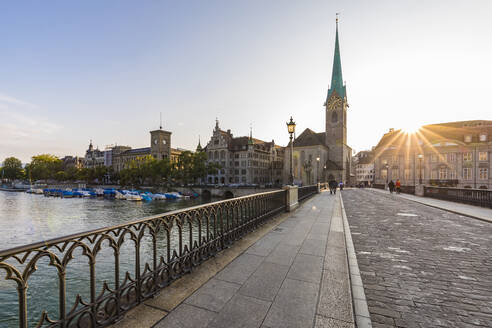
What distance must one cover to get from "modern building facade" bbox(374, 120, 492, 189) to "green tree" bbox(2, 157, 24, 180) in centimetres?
15626

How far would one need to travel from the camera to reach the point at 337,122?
6375 centimetres

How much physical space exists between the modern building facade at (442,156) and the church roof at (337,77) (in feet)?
65.7

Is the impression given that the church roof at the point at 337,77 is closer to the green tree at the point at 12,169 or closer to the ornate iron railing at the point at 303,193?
the ornate iron railing at the point at 303,193

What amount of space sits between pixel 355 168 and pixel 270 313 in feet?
377

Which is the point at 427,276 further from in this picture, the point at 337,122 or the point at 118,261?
the point at 337,122

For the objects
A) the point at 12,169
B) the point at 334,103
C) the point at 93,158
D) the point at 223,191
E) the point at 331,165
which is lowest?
the point at 223,191

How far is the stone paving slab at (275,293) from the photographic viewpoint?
2.62m

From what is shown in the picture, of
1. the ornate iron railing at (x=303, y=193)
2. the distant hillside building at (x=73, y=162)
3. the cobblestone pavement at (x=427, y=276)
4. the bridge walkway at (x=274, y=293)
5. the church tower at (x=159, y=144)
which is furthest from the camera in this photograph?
the distant hillside building at (x=73, y=162)

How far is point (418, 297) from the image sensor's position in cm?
327

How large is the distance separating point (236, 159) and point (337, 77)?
39452mm

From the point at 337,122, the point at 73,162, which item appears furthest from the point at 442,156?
the point at 73,162

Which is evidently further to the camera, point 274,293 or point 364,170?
point 364,170

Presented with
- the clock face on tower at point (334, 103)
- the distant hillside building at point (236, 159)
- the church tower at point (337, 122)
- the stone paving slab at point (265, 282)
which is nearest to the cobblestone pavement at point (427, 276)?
the stone paving slab at point (265, 282)

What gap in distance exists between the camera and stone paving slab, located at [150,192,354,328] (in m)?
2.62
